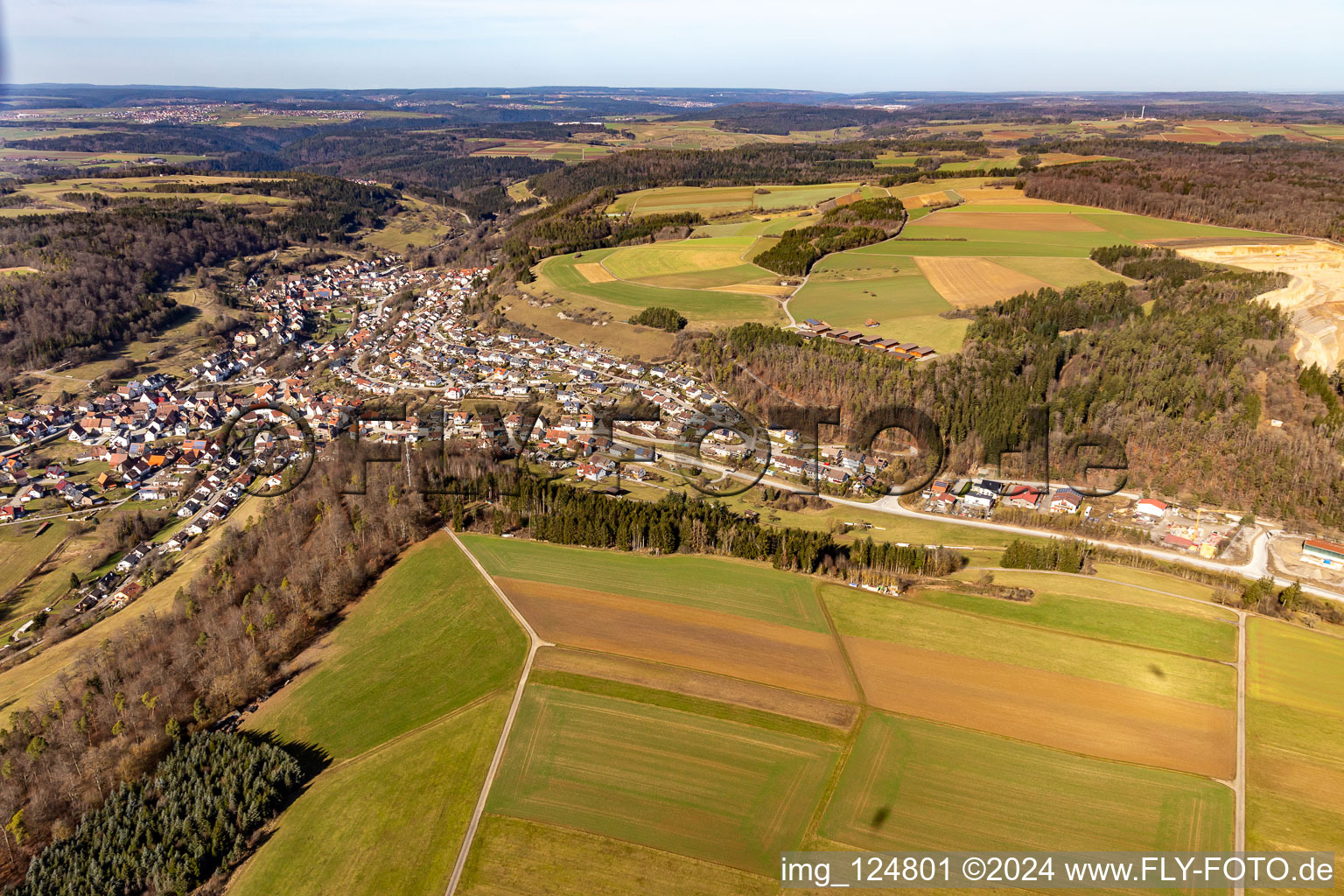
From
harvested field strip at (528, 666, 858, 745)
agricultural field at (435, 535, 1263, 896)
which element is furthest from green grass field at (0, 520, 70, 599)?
harvested field strip at (528, 666, 858, 745)

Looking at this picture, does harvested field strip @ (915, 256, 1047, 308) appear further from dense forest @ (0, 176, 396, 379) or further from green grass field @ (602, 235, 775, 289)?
dense forest @ (0, 176, 396, 379)

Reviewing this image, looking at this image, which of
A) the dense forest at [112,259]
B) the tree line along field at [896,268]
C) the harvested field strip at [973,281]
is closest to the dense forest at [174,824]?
the tree line along field at [896,268]

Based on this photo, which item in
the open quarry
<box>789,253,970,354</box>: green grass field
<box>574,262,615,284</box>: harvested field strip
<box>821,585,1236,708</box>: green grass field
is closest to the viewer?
<box>821,585,1236,708</box>: green grass field

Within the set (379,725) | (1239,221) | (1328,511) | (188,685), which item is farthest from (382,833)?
(1239,221)

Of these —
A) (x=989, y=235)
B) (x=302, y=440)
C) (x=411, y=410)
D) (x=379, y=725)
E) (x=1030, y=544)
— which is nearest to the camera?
(x=379, y=725)

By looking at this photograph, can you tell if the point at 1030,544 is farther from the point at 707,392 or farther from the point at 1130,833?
the point at 707,392

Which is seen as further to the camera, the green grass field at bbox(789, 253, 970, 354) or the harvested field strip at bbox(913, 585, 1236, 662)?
the green grass field at bbox(789, 253, 970, 354)
